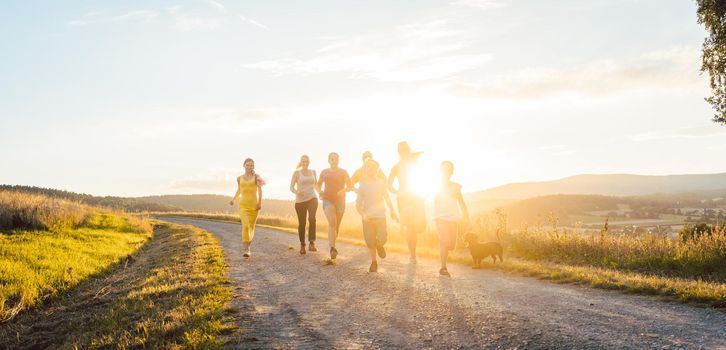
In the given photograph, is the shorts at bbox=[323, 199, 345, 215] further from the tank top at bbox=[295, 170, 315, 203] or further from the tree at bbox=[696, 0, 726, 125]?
the tree at bbox=[696, 0, 726, 125]

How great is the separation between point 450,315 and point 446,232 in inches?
162

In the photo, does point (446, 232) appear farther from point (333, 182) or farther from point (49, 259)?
point (49, 259)

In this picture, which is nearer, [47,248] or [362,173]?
[362,173]

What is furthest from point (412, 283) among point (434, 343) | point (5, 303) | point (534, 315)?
point (5, 303)

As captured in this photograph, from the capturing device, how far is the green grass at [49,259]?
37.8 feet

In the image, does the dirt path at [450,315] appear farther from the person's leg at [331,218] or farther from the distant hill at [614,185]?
the distant hill at [614,185]

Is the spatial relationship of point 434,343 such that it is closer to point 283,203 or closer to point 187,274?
point 187,274

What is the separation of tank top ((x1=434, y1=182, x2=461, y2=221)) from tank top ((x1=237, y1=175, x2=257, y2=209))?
17.2 ft

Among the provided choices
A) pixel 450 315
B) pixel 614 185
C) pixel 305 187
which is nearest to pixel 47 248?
pixel 305 187

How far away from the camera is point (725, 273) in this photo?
1177cm

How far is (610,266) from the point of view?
1319 cm

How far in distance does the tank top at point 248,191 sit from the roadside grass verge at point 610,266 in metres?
4.86

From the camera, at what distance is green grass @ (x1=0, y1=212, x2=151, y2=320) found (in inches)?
453

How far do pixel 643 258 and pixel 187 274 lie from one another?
11.4 meters
